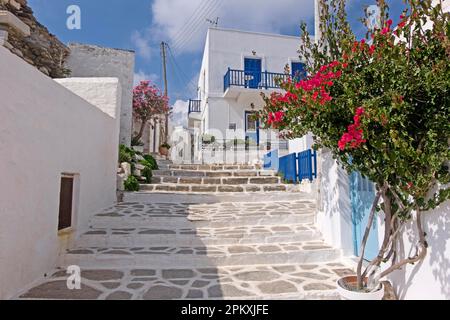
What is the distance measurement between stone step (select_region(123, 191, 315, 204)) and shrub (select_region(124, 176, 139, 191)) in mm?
344

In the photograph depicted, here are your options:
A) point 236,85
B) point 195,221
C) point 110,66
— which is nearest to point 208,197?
point 195,221

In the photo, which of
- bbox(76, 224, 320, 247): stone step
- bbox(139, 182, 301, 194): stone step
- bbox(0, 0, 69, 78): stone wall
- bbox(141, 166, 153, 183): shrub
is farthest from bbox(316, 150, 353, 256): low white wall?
bbox(0, 0, 69, 78): stone wall

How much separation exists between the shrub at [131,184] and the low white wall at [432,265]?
6.34 meters

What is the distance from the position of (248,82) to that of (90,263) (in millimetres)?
12712

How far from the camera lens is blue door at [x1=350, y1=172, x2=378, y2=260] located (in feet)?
12.8

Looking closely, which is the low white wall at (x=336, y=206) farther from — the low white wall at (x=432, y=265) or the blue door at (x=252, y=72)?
the blue door at (x=252, y=72)

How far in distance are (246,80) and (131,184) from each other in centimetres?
970

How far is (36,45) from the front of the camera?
7.39 m

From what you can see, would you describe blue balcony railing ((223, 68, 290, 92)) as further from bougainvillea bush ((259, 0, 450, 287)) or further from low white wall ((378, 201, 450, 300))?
low white wall ((378, 201, 450, 300))

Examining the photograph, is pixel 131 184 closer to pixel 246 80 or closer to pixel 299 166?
pixel 299 166

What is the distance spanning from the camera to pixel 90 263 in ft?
13.2

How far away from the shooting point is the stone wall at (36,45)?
6012mm

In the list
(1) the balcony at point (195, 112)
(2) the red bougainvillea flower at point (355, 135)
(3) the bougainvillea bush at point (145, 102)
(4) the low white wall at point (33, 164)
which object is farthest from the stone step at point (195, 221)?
(1) the balcony at point (195, 112)
